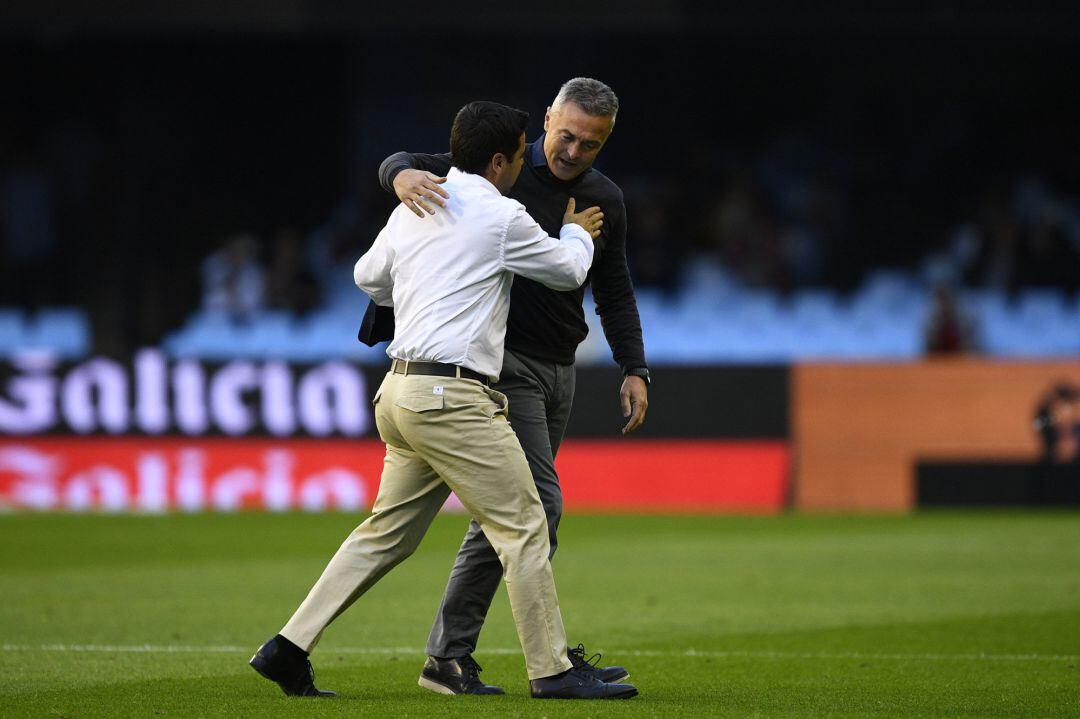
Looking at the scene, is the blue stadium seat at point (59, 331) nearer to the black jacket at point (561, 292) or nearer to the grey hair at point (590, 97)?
the black jacket at point (561, 292)

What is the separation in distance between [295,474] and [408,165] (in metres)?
11.5

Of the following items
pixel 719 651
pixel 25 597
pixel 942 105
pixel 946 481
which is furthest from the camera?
pixel 942 105

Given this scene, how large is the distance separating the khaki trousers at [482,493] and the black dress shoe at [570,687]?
0.03 meters

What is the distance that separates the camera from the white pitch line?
282 inches

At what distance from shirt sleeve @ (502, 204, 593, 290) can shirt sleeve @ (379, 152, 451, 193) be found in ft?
1.73

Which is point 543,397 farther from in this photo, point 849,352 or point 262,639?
point 849,352

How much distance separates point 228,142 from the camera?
23.7 metres

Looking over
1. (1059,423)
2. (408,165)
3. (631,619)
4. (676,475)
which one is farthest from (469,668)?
(1059,423)

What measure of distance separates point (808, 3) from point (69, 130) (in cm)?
1013

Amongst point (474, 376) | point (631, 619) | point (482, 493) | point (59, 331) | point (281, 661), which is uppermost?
point (474, 376)

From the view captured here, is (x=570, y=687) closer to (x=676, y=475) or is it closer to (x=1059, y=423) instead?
(x=676, y=475)

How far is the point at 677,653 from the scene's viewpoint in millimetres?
7293

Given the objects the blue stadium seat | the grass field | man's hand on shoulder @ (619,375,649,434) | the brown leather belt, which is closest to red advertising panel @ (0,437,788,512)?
the grass field

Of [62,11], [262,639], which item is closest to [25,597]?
[262,639]
